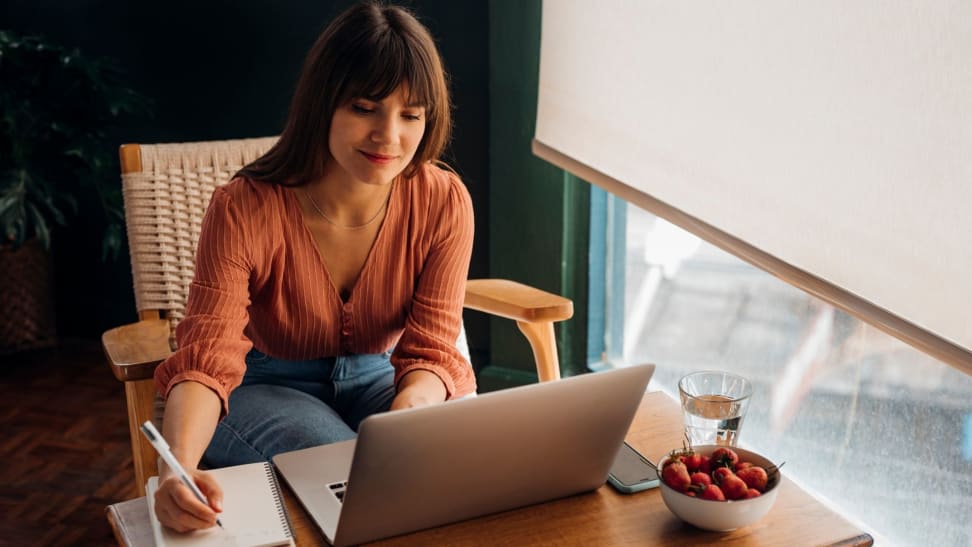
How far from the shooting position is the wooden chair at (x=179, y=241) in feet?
6.02

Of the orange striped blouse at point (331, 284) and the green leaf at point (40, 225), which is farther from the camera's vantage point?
the green leaf at point (40, 225)

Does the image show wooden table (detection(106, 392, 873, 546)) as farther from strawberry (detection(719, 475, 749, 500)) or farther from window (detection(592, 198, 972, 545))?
window (detection(592, 198, 972, 545))

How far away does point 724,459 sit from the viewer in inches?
45.7

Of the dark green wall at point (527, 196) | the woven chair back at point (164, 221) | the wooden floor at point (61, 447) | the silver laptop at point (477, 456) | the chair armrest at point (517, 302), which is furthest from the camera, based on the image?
the dark green wall at point (527, 196)

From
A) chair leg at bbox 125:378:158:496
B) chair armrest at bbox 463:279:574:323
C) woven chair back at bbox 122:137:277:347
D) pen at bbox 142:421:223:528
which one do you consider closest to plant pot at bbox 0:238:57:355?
woven chair back at bbox 122:137:277:347

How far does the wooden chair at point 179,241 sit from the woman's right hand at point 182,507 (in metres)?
0.67

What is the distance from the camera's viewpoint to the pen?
107cm

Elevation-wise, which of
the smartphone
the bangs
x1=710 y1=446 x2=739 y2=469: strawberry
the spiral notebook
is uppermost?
the bangs

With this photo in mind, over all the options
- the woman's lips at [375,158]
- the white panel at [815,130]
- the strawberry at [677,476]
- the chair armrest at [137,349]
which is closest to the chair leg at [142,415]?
the chair armrest at [137,349]

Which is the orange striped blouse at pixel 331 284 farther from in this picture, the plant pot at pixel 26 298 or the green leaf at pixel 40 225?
the plant pot at pixel 26 298

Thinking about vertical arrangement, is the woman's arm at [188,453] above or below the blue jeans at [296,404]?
above

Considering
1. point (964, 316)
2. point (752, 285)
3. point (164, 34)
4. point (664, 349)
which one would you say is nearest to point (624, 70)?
point (752, 285)

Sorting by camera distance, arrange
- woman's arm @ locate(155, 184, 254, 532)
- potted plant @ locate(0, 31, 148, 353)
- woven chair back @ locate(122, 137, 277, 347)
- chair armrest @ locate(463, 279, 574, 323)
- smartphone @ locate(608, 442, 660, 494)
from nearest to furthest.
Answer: smartphone @ locate(608, 442, 660, 494) → woman's arm @ locate(155, 184, 254, 532) → chair armrest @ locate(463, 279, 574, 323) → woven chair back @ locate(122, 137, 277, 347) → potted plant @ locate(0, 31, 148, 353)

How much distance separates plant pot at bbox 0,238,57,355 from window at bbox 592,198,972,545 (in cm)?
195
